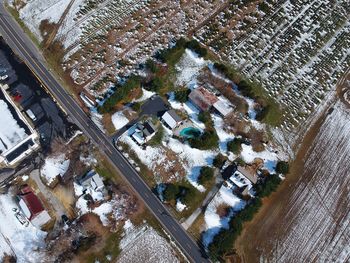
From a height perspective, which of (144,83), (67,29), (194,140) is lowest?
(194,140)

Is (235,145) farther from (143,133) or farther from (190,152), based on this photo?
(143,133)

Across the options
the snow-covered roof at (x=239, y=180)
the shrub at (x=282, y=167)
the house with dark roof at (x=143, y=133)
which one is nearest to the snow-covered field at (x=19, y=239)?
the house with dark roof at (x=143, y=133)

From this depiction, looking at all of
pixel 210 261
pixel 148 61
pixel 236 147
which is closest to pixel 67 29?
pixel 148 61

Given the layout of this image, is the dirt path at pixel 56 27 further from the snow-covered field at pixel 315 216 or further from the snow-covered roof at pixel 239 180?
the snow-covered field at pixel 315 216

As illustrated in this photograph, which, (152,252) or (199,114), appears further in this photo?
(199,114)

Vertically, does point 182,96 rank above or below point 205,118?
above

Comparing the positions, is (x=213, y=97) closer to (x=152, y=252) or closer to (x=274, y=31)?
(x=274, y=31)

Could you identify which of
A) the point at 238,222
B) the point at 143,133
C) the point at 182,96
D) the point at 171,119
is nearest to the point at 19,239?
the point at 143,133
